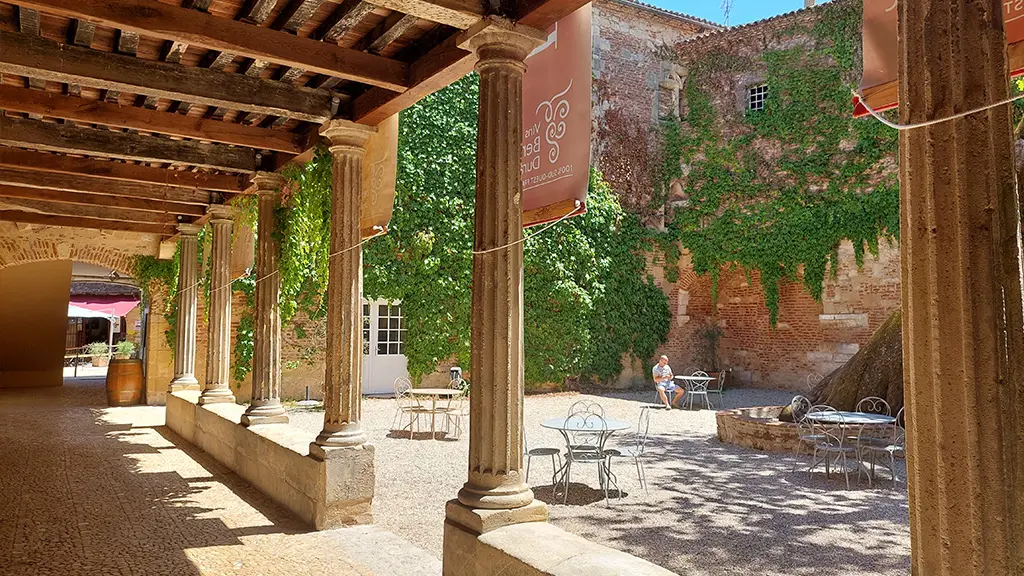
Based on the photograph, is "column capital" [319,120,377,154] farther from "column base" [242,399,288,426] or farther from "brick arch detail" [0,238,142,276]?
"brick arch detail" [0,238,142,276]

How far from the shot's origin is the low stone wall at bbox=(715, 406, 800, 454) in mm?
7906

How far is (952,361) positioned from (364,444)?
13.2 feet

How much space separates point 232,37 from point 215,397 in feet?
17.4

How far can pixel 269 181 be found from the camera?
6.36 metres

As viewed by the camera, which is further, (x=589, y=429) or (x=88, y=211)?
(x=88, y=211)

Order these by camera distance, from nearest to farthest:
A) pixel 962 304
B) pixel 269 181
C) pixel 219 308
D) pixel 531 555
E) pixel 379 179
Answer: pixel 962 304
pixel 531 555
pixel 379 179
pixel 269 181
pixel 219 308

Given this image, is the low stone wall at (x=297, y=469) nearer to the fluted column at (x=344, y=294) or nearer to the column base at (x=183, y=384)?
the fluted column at (x=344, y=294)

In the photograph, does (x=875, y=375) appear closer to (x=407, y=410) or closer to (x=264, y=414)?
(x=407, y=410)

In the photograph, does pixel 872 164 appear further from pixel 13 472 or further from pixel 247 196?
pixel 13 472

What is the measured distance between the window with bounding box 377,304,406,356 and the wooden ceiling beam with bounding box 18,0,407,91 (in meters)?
→ 9.39

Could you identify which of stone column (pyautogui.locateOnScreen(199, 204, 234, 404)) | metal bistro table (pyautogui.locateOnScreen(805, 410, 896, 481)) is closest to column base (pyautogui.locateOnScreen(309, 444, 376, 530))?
stone column (pyautogui.locateOnScreen(199, 204, 234, 404))

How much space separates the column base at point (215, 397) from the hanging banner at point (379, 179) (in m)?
4.12

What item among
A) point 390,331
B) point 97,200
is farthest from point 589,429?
point 390,331

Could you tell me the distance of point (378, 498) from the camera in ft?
Result: 18.9
